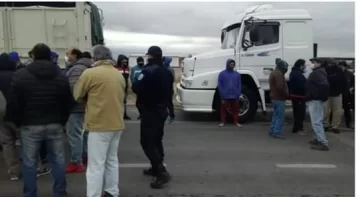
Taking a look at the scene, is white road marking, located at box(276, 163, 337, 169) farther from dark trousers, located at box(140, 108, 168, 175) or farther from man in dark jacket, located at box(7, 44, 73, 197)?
man in dark jacket, located at box(7, 44, 73, 197)

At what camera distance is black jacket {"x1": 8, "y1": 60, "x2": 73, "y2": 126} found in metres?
4.44

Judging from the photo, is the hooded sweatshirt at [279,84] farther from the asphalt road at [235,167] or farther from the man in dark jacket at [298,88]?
the asphalt road at [235,167]

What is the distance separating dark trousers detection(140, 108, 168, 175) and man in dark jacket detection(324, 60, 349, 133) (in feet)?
16.6

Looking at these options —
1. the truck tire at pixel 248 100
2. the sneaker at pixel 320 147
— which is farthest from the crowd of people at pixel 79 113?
the truck tire at pixel 248 100

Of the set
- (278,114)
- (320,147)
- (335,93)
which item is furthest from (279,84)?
(335,93)

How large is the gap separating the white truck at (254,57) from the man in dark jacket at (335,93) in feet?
4.23

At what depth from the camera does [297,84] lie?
898 centimetres

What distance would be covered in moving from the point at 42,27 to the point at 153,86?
5031 millimetres

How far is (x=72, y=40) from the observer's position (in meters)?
9.23

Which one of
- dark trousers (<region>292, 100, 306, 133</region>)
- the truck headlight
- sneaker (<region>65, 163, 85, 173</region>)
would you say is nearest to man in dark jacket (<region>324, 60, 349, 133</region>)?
dark trousers (<region>292, 100, 306, 133</region>)

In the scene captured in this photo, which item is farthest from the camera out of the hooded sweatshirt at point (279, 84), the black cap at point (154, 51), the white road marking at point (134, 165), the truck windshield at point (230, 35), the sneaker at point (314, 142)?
the truck windshield at point (230, 35)

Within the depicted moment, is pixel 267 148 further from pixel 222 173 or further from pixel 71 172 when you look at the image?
pixel 71 172

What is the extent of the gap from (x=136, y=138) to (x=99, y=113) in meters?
4.21

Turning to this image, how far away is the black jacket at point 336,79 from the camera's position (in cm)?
898
